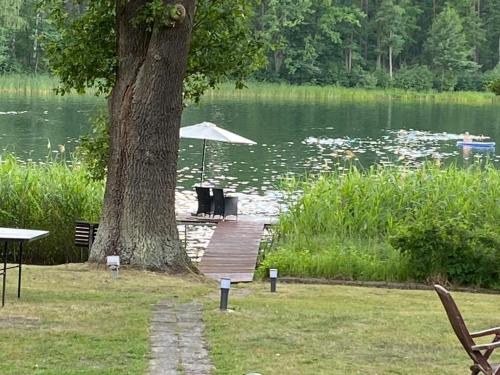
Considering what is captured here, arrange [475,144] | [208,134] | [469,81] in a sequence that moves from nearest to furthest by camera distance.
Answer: [208,134], [475,144], [469,81]

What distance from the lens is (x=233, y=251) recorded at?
51.9ft

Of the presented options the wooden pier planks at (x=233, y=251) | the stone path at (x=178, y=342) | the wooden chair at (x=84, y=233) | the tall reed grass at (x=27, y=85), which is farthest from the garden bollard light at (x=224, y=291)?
the tall reed grass at (x=27, y=85)

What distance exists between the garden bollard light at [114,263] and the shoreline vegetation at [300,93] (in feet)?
152

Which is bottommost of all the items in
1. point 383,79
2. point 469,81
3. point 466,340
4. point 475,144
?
point 475,144

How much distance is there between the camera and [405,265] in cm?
1394

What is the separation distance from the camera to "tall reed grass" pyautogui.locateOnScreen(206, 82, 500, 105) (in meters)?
64.1

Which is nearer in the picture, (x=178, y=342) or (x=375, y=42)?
(x=178, y=342)

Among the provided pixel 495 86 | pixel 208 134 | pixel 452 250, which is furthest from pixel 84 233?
pixel 208 134

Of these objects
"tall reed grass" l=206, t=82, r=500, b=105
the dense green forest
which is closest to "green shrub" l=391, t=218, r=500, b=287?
"tall reed grass" l=206, t=82, r=500, b=105

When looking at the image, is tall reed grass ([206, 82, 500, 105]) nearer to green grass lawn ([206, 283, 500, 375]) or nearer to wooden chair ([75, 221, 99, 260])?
wooden chair ([75, 221, 99, 260])

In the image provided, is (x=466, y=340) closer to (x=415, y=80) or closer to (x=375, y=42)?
(x=415, y=80)

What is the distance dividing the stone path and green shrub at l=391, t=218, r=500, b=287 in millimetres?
5277

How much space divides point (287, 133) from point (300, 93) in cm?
2434

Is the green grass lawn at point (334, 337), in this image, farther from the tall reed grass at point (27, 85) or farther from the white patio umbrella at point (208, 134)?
the tall reed grass at point (27, 85)
